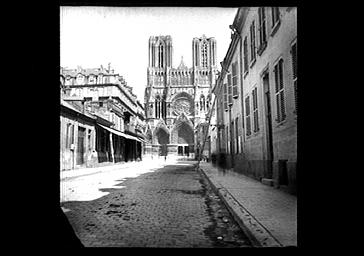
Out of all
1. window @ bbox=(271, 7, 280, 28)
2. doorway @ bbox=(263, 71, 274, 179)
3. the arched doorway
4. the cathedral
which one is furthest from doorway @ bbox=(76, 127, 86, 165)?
the arched doorway

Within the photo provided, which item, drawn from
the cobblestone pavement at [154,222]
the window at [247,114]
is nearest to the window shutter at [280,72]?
the cobblestone pavement at [154,222]

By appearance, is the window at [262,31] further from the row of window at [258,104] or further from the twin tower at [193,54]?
the twin tower at [193,54]

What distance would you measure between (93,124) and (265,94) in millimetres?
17997

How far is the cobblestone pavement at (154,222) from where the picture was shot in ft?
14.8

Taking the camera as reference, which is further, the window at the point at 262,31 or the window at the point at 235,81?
the window at the point at 235,81

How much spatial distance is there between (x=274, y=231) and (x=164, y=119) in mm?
67482

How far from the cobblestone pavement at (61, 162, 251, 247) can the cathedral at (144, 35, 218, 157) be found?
193 feet

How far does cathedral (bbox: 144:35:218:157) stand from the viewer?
68438 mm

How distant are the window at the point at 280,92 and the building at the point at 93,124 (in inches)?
378

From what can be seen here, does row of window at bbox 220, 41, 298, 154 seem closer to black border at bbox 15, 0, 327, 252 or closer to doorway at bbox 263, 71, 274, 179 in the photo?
doorway at bbox 263, 71, 274, 179

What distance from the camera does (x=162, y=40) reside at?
68.2 metres
